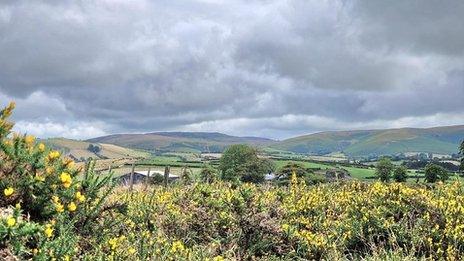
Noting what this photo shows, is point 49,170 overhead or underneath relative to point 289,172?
overhead

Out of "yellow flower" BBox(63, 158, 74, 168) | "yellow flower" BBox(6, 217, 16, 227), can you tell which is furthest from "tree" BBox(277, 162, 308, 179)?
"yellow flower" BBox(6, 217, 16, 227)

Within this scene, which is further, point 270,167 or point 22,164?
point 270,167

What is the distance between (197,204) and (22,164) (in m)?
4.36

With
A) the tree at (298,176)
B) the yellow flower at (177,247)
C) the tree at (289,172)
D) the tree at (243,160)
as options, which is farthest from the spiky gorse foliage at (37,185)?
the tree at (243,160)

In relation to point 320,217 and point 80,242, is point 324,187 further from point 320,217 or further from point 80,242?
point 80,242

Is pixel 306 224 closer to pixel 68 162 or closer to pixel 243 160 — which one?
A: pixel 68 162

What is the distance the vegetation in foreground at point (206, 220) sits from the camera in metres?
5.74

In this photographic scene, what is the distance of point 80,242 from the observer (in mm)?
6180

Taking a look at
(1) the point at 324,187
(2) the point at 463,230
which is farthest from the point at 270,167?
(2) the point at 463,230

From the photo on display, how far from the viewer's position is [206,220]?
9.23 metres

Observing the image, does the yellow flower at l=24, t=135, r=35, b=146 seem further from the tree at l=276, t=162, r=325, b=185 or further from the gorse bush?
the tree at l=276, t=162, r=325, b=185

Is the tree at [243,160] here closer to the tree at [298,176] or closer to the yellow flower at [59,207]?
the tree at [298,176]

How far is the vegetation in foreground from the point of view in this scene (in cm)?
574

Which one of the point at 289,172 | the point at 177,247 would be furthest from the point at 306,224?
the point at 289,172
